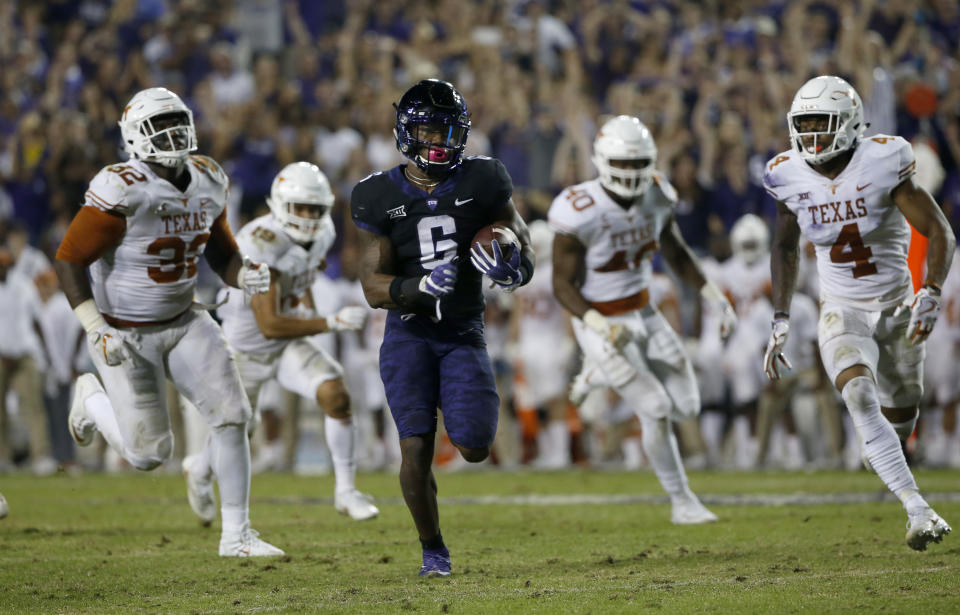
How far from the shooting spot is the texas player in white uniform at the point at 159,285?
6379mm

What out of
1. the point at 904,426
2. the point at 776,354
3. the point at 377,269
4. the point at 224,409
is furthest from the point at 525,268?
the point at 904,426

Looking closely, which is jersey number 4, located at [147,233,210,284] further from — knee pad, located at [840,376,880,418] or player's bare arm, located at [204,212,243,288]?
knee pad, located at [840,376,880,418]

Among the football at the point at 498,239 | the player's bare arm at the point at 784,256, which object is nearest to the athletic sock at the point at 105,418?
the football at the point at 498,239

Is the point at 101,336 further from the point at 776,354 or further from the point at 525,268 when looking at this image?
the point at 776,354

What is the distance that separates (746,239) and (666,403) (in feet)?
16.1

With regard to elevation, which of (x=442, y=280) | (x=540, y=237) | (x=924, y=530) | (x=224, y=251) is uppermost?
(x=540, y=237)

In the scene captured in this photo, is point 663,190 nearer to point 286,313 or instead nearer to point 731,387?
point 286,313

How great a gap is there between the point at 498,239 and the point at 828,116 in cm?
185

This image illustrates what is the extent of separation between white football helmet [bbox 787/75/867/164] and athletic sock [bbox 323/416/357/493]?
3.37 m

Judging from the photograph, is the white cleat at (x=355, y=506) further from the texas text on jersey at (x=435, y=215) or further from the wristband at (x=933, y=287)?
the wristband at (x=933, y=287)

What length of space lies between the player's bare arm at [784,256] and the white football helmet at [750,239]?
18.9ft

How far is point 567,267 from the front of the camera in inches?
316

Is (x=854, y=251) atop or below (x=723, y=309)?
atop

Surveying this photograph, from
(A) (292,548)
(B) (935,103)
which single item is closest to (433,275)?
(A) (292,548)
